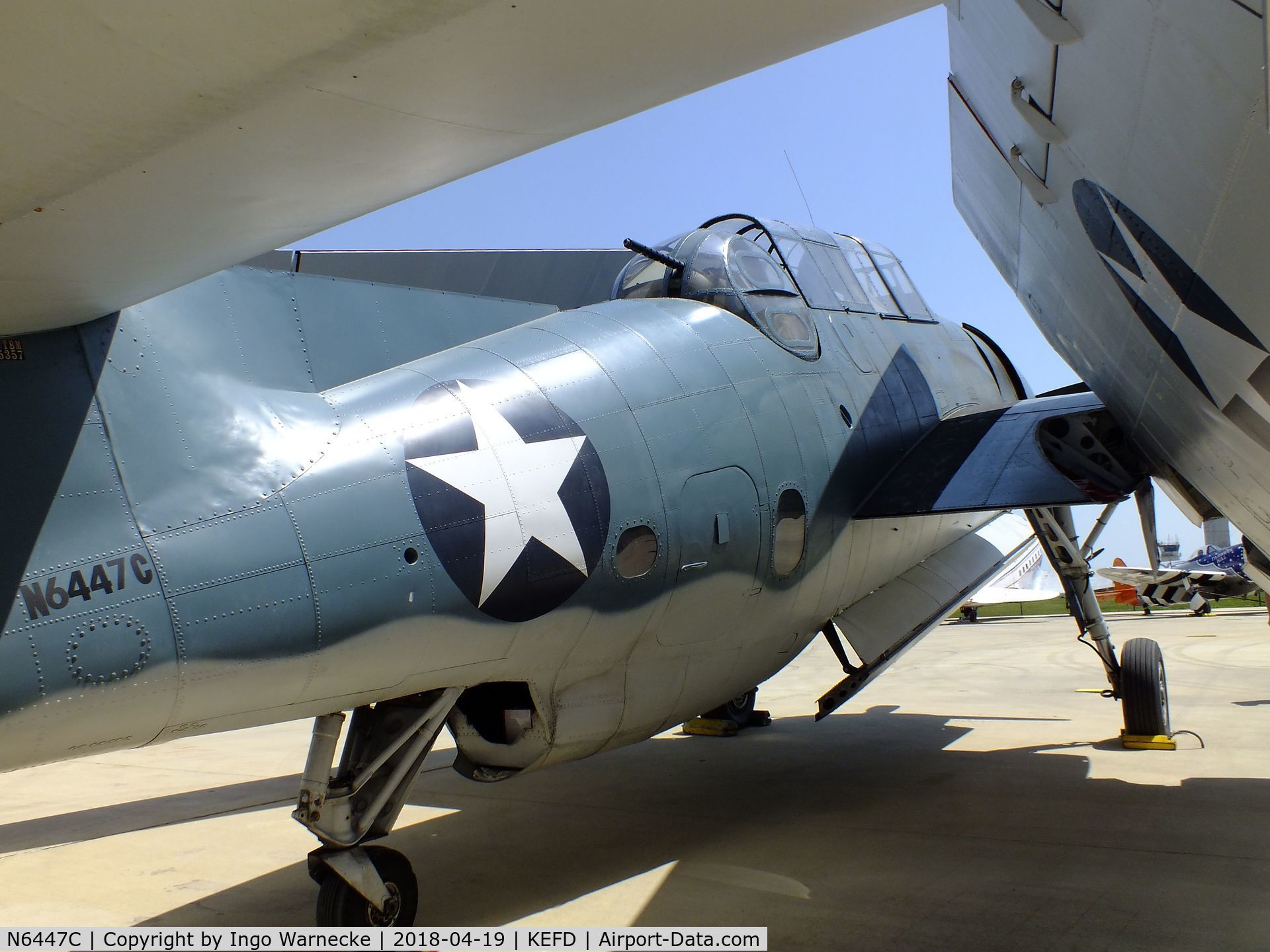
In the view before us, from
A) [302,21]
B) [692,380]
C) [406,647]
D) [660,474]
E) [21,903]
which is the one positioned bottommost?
[21,903]

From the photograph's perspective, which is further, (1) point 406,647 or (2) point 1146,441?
(2) point 1146,441

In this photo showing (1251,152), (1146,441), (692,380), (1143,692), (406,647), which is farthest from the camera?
(1143,692)

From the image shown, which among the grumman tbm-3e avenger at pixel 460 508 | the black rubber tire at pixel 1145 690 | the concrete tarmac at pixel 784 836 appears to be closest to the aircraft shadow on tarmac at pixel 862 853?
the concrete tarmac at pixel 784 836

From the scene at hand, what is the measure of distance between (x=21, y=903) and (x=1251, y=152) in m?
7.84

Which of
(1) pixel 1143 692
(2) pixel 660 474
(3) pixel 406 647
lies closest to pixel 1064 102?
(2) pixel 660 474

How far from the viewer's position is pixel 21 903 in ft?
21.2

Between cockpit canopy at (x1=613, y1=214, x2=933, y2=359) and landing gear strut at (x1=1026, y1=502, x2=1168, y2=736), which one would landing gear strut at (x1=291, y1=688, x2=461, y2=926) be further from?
landing gear strut at (x1=1026, y1=502, x2=1168, y2=736)

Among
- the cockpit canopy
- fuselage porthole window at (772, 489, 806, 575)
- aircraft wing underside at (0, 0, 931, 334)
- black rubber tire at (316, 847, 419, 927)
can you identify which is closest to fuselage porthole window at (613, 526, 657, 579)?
fuselage porthole window at (772, 489, 806, 575)

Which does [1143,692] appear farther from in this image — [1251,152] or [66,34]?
[66,34]

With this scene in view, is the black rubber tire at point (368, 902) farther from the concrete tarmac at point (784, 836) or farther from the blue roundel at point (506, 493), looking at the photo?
the blue roundel at point (506, 493)

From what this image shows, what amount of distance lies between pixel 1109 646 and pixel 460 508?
828 centimetres

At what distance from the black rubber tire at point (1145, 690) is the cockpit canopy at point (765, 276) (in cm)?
473

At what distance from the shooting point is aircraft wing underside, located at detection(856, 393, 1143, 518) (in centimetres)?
705

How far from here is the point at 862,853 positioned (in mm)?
6824
